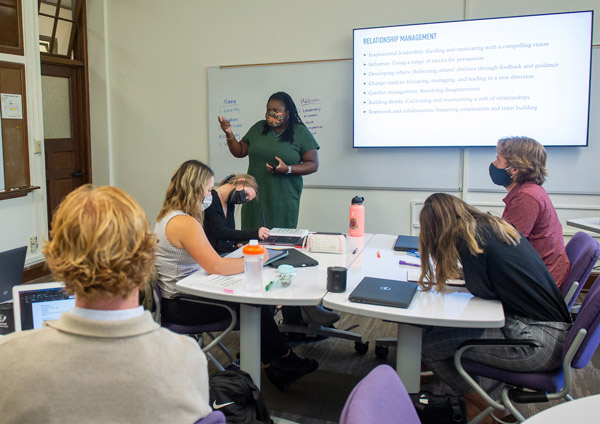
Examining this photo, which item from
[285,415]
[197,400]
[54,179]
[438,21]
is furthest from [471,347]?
[54,179]

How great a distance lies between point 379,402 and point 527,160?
2.16 metres

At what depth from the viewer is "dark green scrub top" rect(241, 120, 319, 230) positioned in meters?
3.91

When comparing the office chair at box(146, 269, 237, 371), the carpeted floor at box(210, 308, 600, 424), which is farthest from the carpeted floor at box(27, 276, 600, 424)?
the office chair at box(146, 269, 237, 371)

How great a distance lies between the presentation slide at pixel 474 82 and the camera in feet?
13.3

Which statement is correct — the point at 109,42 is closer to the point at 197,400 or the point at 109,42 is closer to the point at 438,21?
the point at 438,21

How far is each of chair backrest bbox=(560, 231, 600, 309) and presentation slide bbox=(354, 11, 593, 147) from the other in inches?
66.1

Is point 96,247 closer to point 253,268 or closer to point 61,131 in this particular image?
point 253,268

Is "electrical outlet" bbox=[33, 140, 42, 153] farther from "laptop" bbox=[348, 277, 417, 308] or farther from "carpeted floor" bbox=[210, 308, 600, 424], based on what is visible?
"laptop" bbox=[348, 277, 417, 308]

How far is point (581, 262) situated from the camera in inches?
101

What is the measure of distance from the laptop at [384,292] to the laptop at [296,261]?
1.24 feet

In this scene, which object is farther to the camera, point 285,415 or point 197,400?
point 285,415

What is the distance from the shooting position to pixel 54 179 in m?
5.27

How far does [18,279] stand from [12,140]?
283cm

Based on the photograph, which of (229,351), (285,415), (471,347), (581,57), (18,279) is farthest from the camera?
(581,57)
